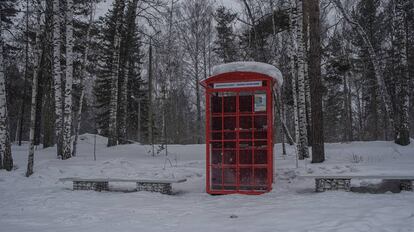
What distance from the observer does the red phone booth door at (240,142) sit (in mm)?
8172

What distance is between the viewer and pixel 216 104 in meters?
8.54

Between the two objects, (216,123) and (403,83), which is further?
(403,83)

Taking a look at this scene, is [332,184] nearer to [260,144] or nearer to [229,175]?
[260,144]

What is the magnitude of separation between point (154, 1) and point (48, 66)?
8.35 metres

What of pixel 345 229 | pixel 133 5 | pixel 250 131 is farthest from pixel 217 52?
pixel 345 229

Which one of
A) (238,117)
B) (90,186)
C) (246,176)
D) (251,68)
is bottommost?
(90,186)

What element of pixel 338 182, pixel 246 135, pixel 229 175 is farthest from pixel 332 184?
pixel 229 175

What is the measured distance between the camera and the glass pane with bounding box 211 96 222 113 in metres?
8.52

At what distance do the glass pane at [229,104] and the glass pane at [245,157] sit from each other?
3.46 ft

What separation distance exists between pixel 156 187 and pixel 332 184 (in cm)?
438

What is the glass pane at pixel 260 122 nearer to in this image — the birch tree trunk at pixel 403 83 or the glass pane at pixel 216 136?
the glass pane at pixel 216 136

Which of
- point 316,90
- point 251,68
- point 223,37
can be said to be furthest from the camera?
point 223,37

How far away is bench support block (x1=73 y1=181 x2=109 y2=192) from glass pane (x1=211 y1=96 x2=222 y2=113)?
3834 millimetres

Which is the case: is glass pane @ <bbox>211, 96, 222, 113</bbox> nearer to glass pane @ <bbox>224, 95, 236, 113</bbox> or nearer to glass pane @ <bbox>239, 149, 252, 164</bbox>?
glass pane @ <bbox>224, 95, 236, 113</bbox>
